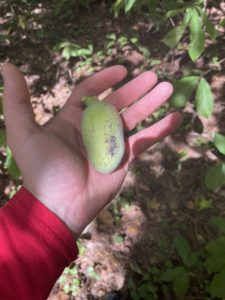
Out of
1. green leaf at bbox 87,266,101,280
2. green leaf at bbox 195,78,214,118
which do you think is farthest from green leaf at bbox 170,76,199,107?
green leaf at bbox 87,266,101,280

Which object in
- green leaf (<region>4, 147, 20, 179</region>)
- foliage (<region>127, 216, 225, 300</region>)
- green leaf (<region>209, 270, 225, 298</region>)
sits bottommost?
foliage (<region>127, 216, 225, 300</region>)

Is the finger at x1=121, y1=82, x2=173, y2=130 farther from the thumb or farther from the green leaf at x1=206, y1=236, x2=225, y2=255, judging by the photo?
the green leaf at x1=206, y1=236, x2=225, y2=255

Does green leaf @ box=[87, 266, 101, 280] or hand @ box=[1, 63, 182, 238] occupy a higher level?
hand @ box=[1, 63, 182, 238]

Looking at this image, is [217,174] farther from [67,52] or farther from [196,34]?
[67,52]

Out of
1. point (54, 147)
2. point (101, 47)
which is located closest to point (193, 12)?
→ point (54, 147)

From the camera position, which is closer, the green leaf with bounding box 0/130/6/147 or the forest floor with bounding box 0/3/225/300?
the green leaf with bounding box 0/130/6/147

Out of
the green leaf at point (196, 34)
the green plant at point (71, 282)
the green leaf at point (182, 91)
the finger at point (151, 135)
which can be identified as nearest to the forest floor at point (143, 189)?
the green plant at point (71, 282)

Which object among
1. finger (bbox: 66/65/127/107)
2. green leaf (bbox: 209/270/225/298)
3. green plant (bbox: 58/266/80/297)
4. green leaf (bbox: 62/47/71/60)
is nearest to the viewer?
green leaf (bbox: 209/270/225/298)

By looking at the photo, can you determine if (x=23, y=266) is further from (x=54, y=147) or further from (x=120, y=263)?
(x=120, y=263)
